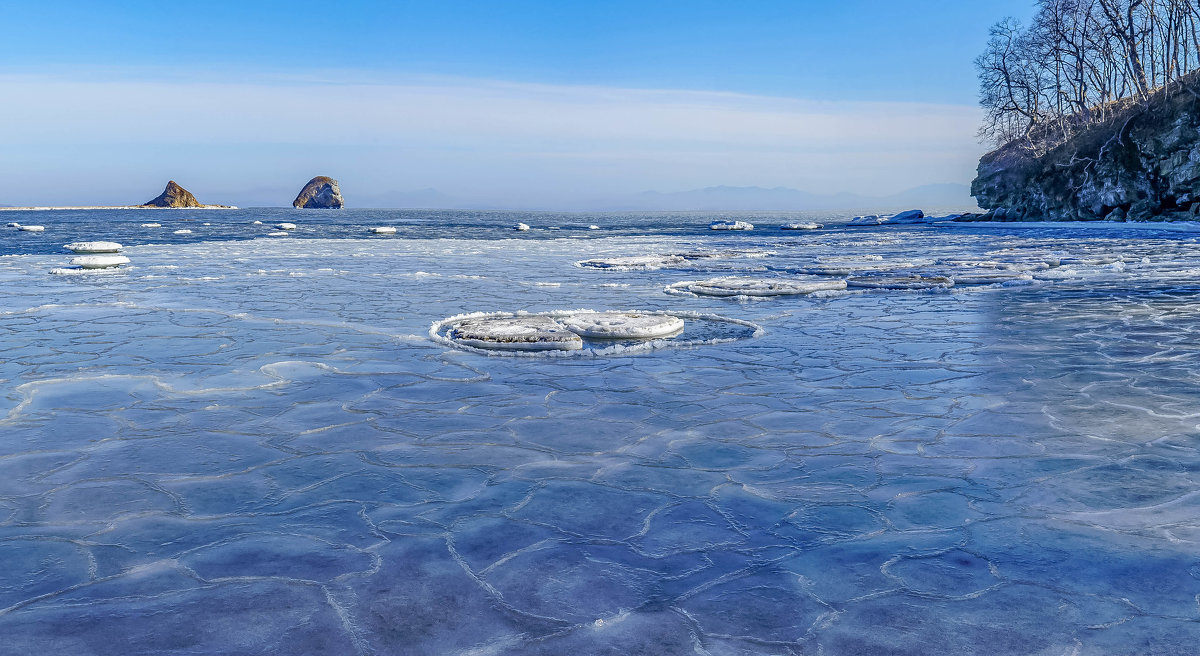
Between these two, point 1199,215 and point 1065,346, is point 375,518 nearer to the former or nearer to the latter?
point 1065,346

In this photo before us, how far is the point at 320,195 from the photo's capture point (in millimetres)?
168000

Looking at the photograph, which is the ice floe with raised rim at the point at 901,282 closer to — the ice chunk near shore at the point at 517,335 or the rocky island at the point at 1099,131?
the ice chunk near shore at the point at 517,335

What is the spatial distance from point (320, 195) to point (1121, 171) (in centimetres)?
15570

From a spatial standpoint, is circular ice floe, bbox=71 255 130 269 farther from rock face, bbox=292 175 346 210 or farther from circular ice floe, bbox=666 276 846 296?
rock face, bbox=292 175 346 210

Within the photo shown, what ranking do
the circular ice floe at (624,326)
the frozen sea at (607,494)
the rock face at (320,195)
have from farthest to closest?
the rock face at (320,195) → the circular ice floe at (624,326) → the frozen sea at (607,494)

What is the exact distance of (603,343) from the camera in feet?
24.4

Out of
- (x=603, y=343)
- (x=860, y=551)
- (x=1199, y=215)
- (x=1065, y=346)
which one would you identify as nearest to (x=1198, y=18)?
(x=1199, y=215)

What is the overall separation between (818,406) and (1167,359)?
10.8ft

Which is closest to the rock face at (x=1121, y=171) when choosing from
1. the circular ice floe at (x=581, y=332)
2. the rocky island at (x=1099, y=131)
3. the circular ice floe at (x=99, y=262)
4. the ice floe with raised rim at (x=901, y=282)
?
the rocky island at (x=1099, y=131)

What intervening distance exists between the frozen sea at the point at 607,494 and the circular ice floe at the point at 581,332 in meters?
0.17

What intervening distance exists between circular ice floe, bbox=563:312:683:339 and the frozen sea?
251 mm

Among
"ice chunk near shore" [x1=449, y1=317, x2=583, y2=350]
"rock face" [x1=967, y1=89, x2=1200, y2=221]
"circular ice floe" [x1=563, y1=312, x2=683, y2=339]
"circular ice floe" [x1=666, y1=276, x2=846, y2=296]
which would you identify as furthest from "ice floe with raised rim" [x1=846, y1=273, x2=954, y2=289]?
"rock face" [x1=967, y1=89, x2=1200, y2=221]

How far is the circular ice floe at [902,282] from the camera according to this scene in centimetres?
1245

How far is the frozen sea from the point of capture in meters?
2.47
